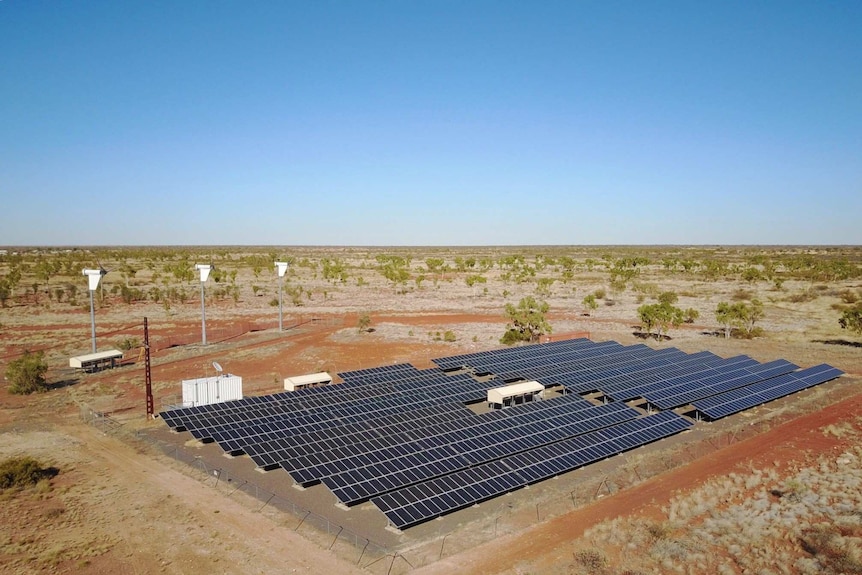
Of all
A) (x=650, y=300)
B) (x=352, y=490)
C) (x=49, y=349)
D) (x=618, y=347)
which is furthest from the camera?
(x=650, y=300)

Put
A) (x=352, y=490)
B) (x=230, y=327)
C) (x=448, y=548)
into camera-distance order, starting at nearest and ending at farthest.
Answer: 1. (x=448, y=548)
2. (x=352, y=490)
3. (x=230, y=327)

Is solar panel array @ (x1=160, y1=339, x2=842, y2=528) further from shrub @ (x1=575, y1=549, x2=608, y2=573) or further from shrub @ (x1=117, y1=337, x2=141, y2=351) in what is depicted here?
shrub @ (x1=117, y1=337, x2=141, y2=351)

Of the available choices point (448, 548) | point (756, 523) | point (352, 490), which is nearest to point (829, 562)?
point (756, 523)

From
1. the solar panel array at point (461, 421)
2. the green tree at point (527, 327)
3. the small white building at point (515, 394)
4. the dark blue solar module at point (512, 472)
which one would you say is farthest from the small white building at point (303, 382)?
the green tree at point (527, 327)

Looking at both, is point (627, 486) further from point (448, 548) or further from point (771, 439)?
point (771, 439)

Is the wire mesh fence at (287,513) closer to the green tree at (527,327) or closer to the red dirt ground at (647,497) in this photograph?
the red dirt ground at (647,497)

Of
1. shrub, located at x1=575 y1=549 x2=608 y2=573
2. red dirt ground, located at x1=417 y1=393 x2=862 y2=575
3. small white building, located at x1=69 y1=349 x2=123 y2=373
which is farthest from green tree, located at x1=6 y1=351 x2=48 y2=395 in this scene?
shrub, located at x1=575 y1=549 x2=608 y2=573

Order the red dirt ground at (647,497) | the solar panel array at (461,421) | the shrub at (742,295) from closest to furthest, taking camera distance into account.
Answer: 1. the red dirt ground at (647,497)
2. the solar panel array at (461,421)
3. the shrub at (742,295)
